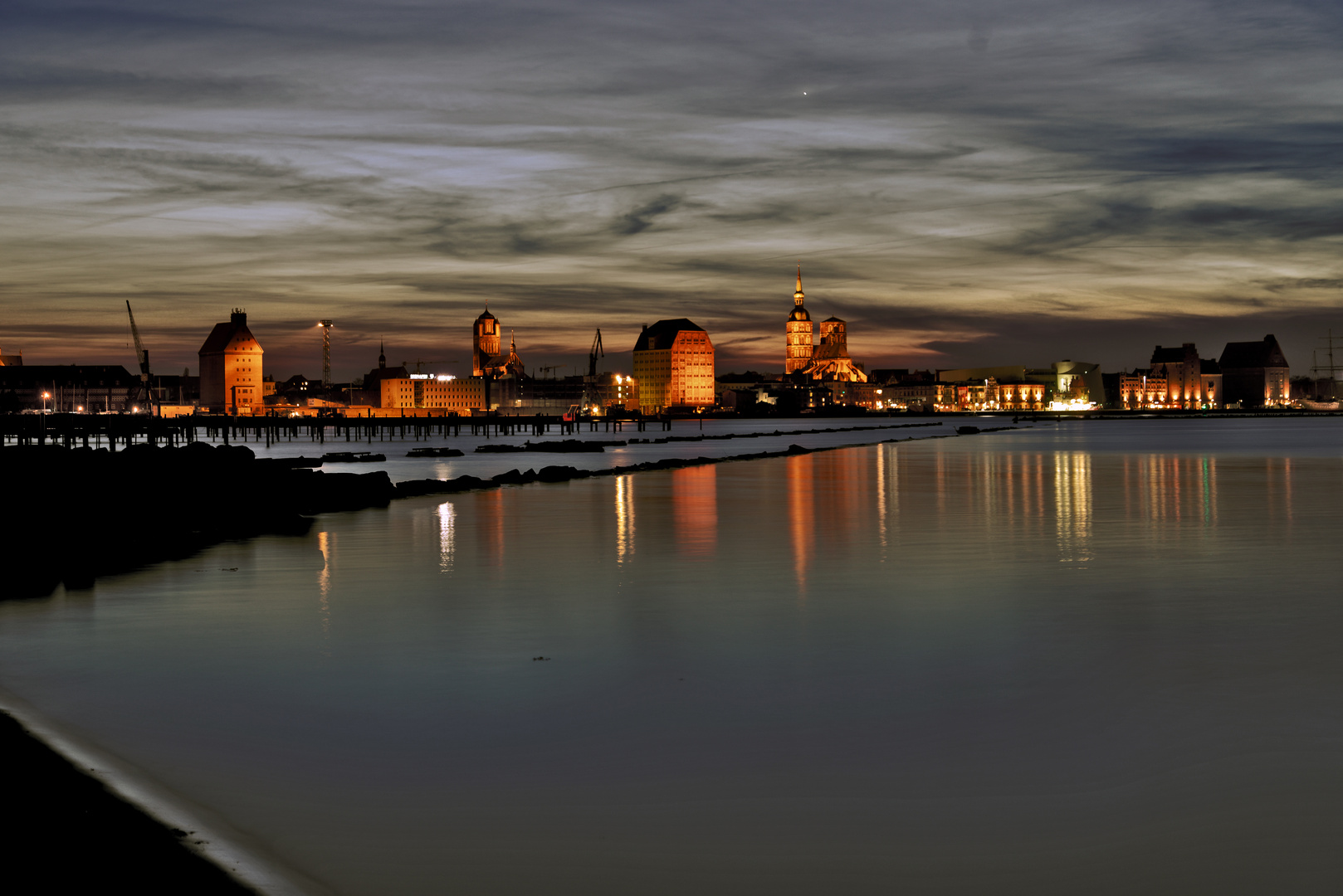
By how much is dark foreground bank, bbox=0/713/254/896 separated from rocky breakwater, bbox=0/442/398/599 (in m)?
10.0

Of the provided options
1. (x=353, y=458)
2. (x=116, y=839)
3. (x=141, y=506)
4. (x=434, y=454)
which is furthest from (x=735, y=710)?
(x=434, y=454)

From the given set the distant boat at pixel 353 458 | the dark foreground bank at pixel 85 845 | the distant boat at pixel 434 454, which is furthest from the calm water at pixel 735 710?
the distant boat at pixel 434 454

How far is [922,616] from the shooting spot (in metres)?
13.8

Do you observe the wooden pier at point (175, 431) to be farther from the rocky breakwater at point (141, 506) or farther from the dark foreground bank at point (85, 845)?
the dark foreground bank at point (85, 845)

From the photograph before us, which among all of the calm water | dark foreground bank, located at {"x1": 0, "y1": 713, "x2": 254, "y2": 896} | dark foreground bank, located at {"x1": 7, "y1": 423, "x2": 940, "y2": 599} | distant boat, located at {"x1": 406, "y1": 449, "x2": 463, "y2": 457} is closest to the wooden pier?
distant boat, located at {"x1": 406, "y1": 449, "x2": 463, "y2": 457}

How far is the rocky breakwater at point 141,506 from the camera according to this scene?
19141mm

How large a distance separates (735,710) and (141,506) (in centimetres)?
1899

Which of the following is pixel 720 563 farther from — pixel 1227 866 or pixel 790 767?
pixel 1227 866

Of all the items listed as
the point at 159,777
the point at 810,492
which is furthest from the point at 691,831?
the point at 810,492

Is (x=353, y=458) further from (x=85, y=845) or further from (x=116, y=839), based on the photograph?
(x=85, y=845)

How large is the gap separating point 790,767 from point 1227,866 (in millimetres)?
2704

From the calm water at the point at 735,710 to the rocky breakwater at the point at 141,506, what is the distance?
6.00ft

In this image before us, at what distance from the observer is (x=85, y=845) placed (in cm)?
569

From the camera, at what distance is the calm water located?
6.14 meters
